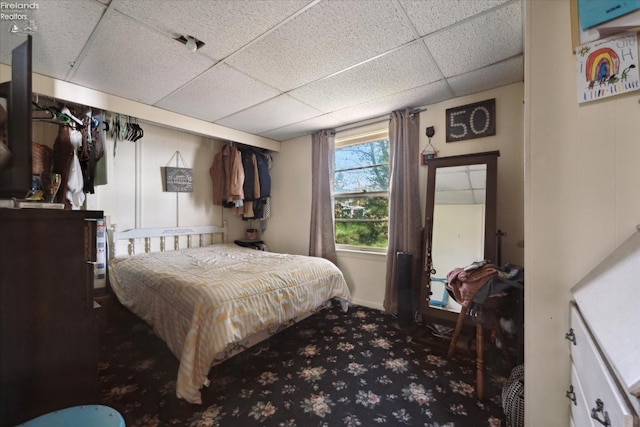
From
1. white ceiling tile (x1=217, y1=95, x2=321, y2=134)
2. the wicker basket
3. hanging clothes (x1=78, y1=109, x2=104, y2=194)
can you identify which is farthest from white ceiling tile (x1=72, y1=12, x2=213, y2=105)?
the wicker basket

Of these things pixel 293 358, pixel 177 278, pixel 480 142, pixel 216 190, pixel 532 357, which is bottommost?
pixel 293 358

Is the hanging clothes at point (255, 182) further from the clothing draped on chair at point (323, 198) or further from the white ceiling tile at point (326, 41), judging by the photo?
the white ceiling tile at point (326, 41)

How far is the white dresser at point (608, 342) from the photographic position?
534 millimetres

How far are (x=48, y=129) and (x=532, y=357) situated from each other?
4.13m

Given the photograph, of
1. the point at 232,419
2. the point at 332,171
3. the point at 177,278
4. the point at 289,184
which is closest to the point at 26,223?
the point at 177,278

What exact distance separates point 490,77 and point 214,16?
2170 mm

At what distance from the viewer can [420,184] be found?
2664 millimetres

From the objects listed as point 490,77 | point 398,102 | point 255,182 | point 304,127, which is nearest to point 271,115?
point 304,127

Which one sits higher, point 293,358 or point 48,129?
point 48,129

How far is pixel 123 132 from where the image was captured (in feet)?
9.12

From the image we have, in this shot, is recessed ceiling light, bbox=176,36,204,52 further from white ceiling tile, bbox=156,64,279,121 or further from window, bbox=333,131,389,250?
window, bbox=333,131,389,250

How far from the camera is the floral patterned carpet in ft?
4.51

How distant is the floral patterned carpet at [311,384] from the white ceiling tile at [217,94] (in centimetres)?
229

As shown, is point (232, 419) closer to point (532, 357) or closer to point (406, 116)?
point (532, 357)
